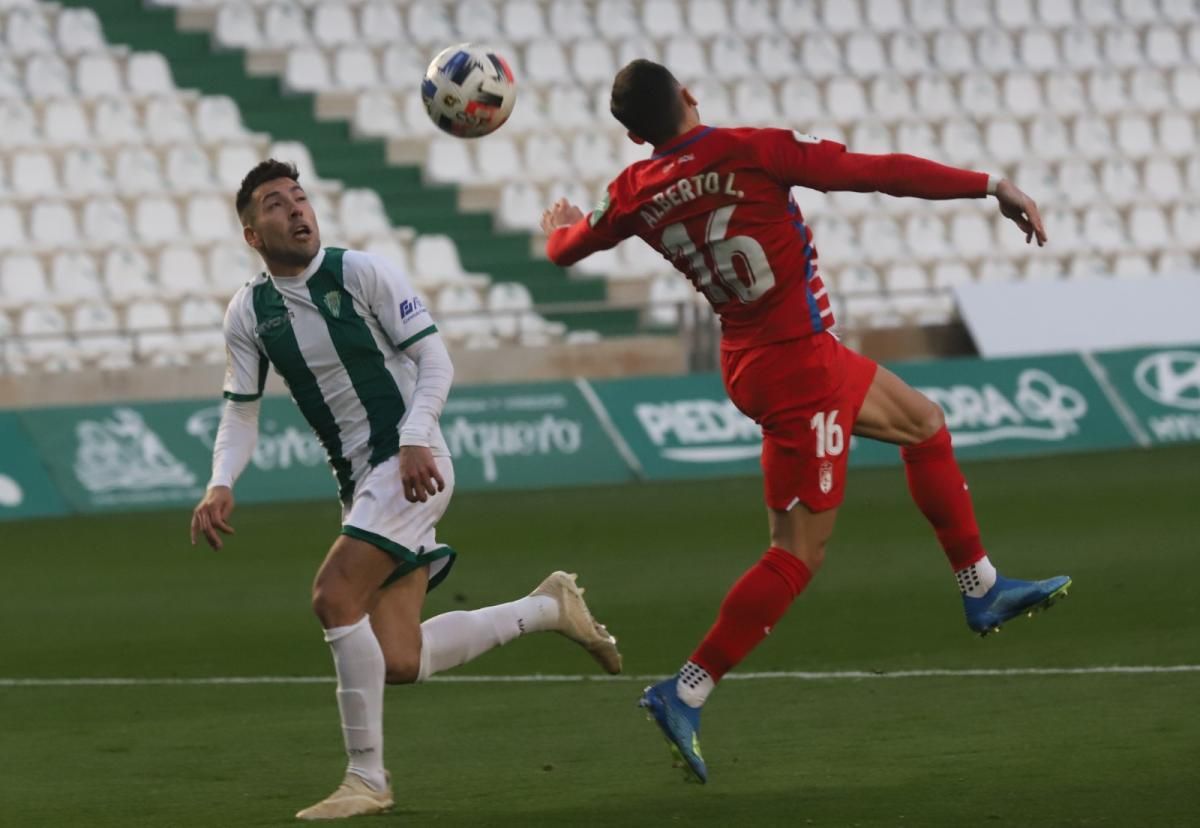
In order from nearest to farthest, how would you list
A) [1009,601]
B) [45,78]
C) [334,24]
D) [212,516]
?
[212,516], [1009,601], [45,78], [334,24]

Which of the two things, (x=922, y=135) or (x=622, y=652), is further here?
(x=922, y=135)

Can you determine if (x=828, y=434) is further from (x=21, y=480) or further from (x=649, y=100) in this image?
(x=21, y=480)

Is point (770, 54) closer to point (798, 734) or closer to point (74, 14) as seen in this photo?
point (74, 14)

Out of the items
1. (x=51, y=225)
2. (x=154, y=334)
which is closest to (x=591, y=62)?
(x=51, y=225)

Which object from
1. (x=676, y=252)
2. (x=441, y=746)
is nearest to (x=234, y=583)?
(x=441, y=746)

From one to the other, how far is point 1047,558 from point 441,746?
17.4ft

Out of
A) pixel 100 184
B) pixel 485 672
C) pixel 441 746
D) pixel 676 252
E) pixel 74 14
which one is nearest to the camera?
pixel 676 252

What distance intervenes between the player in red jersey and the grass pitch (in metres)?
0.49

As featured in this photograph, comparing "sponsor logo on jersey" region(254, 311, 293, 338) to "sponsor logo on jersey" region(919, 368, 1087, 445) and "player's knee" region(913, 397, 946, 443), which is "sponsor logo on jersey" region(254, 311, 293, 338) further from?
"sponsor logo on jersey" region(919, 368, 1087, 445)

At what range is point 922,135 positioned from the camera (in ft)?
78.4

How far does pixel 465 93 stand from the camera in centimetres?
707

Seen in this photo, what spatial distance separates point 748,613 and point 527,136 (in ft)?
55.2

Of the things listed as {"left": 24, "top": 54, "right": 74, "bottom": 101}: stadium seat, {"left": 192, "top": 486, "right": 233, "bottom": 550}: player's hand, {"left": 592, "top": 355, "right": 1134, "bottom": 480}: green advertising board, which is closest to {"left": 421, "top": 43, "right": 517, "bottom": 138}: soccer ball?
{"left": 192, "top": 486, "right": 233, "bottom": 550}: player's hand

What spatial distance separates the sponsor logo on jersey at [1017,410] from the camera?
1798 cm
